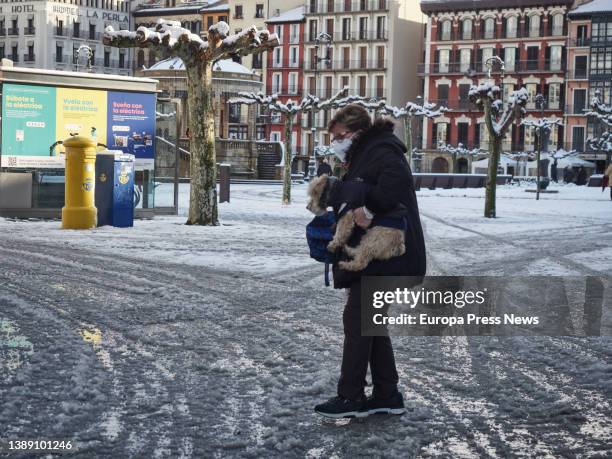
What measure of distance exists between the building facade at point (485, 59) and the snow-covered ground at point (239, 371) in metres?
67.1

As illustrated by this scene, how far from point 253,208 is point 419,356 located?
1842cm

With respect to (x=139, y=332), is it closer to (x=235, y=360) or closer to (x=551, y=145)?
(x=235, y=360)

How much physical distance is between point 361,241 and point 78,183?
12142 mm

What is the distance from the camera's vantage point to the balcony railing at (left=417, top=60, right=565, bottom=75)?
7694 centimetres

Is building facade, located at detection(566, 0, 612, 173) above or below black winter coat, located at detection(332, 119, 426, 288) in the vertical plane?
above

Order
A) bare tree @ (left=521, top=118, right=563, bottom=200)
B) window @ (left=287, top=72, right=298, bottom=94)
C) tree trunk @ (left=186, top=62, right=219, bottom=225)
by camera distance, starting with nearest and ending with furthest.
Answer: tree trunk @ (left=186, top=62, right=219, bottom=225) < bare tree @ (left=521, top=118, right=563, bottom=200) < window @ (left=287, top=72, right=298, bottom=94)

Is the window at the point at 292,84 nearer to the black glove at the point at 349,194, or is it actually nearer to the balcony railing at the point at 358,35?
the balcony railing at the point at 358,35

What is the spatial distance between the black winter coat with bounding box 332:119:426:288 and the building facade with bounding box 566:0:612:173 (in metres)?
71.5

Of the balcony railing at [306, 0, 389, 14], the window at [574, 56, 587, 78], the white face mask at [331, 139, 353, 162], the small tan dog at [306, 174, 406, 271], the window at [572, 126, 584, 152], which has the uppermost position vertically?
the balcony railing at [306, 0, 389, 14]

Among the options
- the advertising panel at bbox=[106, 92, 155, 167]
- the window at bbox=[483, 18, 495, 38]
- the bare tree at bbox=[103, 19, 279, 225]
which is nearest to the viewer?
the bare tree at bbox=[103, 19, 279, 225]

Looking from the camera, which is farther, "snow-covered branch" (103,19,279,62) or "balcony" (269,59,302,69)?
"balcony" (269,59,302,69)

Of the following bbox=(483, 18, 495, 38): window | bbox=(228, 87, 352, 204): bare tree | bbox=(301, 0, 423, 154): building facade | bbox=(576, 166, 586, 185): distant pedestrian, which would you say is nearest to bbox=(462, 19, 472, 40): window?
bbox=(483, 18, 495, 38): window

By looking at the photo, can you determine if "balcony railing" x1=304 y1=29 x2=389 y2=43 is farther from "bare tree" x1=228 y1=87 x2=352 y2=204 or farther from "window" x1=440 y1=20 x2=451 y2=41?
"bare tree" x1=228 y1=87 x2=352 y2=204

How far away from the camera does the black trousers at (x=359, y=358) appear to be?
4.99 meters
